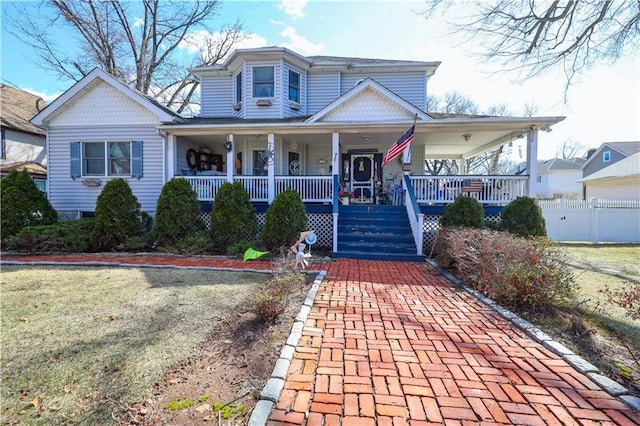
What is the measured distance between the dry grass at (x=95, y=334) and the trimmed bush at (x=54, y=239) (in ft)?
8.42

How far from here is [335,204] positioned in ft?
29.3

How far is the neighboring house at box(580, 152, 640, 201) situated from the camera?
18000 mm

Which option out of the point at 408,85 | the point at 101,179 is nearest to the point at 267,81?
the point at 408,85

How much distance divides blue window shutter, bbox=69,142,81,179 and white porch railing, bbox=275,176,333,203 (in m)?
7.19

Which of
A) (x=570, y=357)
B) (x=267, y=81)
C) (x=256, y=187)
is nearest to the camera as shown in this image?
(x=570, y=357)

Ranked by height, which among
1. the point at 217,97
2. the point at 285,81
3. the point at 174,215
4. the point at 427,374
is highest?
the point at 285,81

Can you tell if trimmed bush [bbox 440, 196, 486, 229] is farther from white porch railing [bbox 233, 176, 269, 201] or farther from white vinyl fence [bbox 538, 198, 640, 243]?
white vinyl fence [bbox 538, 198, 640, 243]

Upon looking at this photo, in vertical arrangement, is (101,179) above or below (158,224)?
above

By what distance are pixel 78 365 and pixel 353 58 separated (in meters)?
15.2

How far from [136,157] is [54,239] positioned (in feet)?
11.9

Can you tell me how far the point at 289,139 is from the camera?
462 inches

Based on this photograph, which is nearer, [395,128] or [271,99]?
[395,128]

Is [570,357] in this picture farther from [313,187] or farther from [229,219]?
[313,187]

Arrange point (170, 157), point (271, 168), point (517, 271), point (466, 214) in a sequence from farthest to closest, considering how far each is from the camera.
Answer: point (170, 157) < point (271, 168) < point (466, 214) < point (517, 271)
